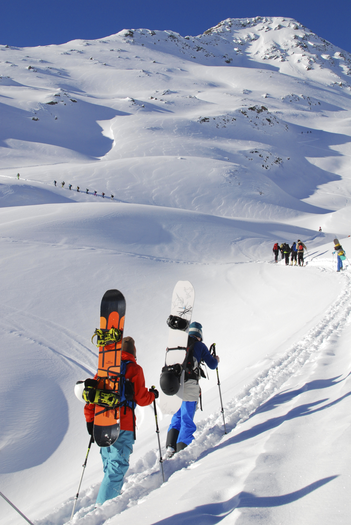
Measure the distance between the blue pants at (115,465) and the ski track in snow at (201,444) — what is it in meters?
0.12

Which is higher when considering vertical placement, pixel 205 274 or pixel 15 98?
pixel 15 98

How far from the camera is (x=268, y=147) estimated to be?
196 ft

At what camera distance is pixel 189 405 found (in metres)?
3.86

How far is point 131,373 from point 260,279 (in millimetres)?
10020

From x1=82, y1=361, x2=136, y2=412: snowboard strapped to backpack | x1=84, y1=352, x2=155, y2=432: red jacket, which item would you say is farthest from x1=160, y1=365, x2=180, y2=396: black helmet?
x1=82, y1=361, x2=136, y2=412: snowboard strapped to backpack

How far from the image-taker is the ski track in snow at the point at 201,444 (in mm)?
2838

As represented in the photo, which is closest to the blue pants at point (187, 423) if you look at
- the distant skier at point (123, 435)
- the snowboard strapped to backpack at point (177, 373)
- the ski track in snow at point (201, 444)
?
the ski track in snow at point (201, 444)

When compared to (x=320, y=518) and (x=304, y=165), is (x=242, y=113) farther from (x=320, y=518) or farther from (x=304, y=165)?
(x=320, y=518)

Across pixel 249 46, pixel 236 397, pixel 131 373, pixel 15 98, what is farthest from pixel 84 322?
pixel 249 46

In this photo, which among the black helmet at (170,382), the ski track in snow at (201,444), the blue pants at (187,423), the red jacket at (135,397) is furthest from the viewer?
the blue pants at (187,423)

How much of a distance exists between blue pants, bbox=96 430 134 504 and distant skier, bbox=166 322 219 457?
0.80 m

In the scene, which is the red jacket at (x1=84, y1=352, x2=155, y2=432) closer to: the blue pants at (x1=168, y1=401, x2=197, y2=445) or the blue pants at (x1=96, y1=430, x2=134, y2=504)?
the blue pants at (x1=96, y1=430, x2=134, y2=504)

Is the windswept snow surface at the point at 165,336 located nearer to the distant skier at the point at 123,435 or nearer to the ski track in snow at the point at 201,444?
the ski track in snow at the point at 201,444

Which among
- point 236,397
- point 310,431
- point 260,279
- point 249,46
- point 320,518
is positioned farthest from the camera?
point 249,46
